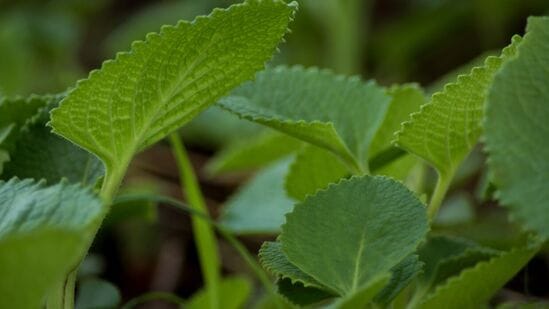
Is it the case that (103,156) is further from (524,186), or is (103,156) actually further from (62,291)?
(524,186)

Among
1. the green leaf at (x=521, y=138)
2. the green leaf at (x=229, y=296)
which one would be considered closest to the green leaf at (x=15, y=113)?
the green leaf at (x=229, y=296)

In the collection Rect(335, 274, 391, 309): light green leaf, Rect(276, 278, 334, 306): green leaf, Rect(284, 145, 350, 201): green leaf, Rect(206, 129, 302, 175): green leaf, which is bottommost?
Rect(335, 274, 391, 309): light green leaf

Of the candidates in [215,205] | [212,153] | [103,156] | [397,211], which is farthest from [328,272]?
[212,153]

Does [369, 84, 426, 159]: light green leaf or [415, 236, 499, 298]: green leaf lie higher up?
[369, 84, 426, 159]: light green leaf

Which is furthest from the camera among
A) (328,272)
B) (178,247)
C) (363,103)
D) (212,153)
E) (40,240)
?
(212,153)

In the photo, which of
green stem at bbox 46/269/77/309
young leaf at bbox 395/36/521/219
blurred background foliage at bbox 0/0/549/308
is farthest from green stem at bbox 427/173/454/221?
blurred background foliage at bbox 0/0/549/308

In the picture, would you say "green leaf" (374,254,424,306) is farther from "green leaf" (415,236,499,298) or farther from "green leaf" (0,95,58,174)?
"green leaf" (0,95,58,174)
